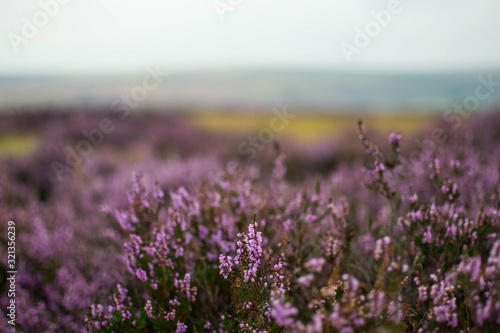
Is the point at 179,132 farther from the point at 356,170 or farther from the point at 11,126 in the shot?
the point at 11,126

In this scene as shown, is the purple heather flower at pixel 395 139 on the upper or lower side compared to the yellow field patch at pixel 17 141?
lower

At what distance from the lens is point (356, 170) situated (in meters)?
5.38

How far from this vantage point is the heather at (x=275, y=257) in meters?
1.44

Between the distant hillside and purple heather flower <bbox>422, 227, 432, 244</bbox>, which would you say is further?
the distant hillside

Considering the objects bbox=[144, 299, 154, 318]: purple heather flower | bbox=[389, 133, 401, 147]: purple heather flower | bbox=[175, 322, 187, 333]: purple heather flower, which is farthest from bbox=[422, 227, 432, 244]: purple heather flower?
bbox=[144, 299, 154, 318]: purple heather flower

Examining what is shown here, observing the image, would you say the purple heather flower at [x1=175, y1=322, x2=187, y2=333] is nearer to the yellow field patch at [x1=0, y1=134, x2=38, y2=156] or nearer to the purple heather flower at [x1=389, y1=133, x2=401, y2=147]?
the purple heather flower at [x1=389, y1=133, x2=401, y2=147]

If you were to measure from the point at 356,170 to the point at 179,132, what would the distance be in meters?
6.60

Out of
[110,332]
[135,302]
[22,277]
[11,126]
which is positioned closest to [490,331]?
[110,332]

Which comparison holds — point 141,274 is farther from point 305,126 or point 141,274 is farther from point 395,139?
point 305,126

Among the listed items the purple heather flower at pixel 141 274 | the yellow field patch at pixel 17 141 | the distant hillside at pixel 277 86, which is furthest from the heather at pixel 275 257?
the distant hillside at pixel 277 86

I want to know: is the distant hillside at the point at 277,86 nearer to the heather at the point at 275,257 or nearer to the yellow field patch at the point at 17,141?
the yellow field patch at the point at 17,141

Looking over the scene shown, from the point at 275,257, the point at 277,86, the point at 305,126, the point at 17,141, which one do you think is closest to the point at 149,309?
the point at 275,257

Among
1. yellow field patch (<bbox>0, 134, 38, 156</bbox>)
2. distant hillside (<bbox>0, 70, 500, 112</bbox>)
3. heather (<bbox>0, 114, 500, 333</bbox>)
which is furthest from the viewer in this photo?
distant hillside (<bbox>0, 70, 500, 112</bbox>)

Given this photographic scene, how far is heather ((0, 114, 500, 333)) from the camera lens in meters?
1.44
